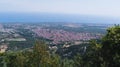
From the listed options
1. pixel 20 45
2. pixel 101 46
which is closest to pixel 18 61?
pixel 101 46

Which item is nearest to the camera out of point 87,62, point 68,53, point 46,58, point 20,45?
point 87,62

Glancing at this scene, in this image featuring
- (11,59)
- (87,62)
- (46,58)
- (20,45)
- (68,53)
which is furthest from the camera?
(20,45)

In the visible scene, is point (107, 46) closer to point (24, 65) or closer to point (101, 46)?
point (101, 46)

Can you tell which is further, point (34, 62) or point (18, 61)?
point (18, 61)

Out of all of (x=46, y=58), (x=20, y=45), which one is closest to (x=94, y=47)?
(x=46, y=58)

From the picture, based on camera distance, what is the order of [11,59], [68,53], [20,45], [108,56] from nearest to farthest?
1. [108,56]
2. [11,59]
3. [68,53]
4. [20,45]

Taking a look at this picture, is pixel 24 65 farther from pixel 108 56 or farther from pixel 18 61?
pixel 108 56

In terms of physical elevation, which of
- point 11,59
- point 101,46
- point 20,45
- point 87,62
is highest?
point 101,46

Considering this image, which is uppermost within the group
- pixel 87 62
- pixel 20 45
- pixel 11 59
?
pixel 87 62

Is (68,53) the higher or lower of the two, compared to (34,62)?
lower
